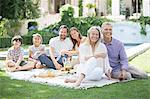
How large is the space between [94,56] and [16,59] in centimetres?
246

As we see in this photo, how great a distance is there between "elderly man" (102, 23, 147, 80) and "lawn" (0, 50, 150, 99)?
0.24m

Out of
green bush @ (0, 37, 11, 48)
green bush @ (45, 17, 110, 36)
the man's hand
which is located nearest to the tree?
green bush @ (45, 17, 110, 36)

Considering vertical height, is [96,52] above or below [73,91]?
above

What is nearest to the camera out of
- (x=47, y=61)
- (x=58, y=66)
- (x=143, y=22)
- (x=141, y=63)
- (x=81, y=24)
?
(x=58, y=66)

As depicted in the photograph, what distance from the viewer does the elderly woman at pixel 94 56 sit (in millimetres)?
6859

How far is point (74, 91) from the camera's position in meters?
6.34

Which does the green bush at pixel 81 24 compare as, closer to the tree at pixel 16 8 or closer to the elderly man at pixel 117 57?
the tree at pixel 16 8

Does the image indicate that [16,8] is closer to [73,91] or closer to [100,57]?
[100,57]

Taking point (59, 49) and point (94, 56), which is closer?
point (94, 56)

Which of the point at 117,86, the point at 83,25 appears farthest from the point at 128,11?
the point at 117,86

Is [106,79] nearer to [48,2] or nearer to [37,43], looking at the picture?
[37,43]

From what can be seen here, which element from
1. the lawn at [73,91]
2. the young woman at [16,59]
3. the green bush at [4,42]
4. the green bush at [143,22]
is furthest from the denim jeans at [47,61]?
the green bush at [143,22]

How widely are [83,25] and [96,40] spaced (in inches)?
645

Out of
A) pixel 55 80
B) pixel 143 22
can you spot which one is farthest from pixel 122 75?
pixel 143 22
